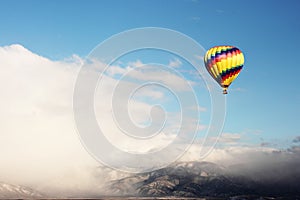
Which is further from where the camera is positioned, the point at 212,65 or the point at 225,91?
the point at 212,65

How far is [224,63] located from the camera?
505ft

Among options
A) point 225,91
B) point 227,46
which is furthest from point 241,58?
point 225,91

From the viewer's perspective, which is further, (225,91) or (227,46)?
(227,46)

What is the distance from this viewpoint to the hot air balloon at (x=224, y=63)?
500 feet

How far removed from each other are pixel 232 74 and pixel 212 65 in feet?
32.8

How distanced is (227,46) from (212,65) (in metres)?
12.4

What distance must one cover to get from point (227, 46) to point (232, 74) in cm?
1476

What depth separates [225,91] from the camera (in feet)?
477

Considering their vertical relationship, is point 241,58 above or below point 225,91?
above

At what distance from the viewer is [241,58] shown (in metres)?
159

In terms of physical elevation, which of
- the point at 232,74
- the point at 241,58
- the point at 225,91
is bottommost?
the point at 225,91

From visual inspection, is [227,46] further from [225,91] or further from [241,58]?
Answer: [225,91]

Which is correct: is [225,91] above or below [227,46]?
below

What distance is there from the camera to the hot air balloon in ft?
500
